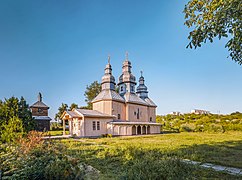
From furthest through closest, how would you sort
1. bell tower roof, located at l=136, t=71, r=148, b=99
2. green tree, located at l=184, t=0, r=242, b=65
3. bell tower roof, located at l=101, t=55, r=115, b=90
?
1. bell tower roof, located at l=136, t=71, r=148, b=99
2. bell tower roof, located at l=101, t=55, r=115, b=90
3. green tree, located at l=184, t=0, r=242, b=65

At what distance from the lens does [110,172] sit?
5.12m

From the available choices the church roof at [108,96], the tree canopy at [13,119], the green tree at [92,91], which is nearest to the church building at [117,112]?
the church roof at [108,96]

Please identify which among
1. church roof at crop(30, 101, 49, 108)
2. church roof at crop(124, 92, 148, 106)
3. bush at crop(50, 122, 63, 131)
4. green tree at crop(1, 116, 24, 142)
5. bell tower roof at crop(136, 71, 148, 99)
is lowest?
bush at crop(50, 122, 63, 131)

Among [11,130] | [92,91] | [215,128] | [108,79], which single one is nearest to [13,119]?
[11,130]

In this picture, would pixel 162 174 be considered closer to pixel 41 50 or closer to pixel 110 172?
pixel 110 172

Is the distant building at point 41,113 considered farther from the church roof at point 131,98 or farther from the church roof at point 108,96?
the church roof at point 131,98

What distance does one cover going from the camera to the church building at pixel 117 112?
19219 mm

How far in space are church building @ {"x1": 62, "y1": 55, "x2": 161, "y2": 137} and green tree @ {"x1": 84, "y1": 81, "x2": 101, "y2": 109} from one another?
10.3m

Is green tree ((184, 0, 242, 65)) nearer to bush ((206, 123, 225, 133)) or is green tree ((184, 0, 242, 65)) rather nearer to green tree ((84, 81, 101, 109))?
bush ((206, 123, 225, 133))

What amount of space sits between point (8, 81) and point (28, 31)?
15.6 feet

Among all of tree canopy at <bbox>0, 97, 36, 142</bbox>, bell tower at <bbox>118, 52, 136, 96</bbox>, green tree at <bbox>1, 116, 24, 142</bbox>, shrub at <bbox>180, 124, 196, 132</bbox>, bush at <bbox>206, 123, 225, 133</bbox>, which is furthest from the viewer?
shrub at <bbox>180, 124, 196, 132</bbox>

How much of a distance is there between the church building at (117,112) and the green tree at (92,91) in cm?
1034

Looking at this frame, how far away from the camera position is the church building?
19219 mm

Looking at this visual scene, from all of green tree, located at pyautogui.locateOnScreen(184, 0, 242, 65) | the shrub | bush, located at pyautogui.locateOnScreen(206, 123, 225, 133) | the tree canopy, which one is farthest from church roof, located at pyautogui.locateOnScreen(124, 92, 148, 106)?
green tree, located at pyautogui.locateOnScreen(184, 0, 242, 65)
